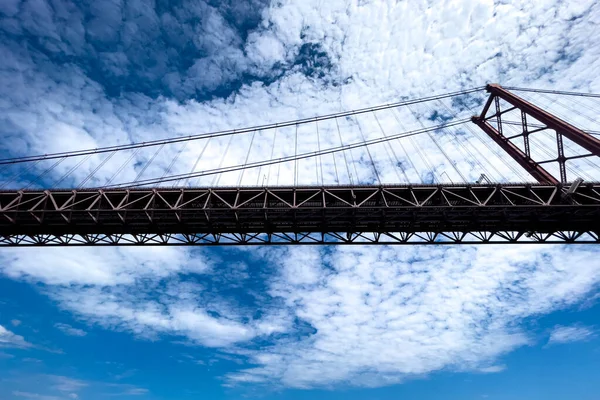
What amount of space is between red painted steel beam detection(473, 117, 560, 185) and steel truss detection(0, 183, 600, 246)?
275cm

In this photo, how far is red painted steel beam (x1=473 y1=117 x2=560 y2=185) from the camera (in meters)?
24.1

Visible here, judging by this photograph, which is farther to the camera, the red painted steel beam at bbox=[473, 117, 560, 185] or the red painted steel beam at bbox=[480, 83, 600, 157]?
the red painted steel beam at bbox=[473, 117, 560, 185]

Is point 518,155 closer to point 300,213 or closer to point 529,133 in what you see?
point 529,133

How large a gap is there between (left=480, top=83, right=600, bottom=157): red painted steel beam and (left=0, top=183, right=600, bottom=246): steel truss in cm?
339

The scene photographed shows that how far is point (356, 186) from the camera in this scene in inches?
815

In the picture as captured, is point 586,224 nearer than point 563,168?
Yes

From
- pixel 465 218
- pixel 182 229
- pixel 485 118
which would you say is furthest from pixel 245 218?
pixel 485 118

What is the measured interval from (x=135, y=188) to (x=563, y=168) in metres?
28.7

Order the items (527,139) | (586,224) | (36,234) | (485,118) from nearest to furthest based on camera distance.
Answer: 1. (586,224)
2. (36,234)
3. (527,139)
4. (485,118)

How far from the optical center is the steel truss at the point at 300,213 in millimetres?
20031

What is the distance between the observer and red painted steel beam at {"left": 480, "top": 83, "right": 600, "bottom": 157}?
2159 cm

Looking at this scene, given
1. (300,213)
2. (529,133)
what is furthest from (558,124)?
(300,213)

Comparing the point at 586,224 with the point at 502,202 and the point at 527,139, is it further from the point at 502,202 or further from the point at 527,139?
the point at 527,139

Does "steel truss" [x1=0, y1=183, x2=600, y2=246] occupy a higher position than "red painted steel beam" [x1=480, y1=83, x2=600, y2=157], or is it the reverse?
"red painted steel beam" [x1=480, y1=83, x2=600, y2=157]
